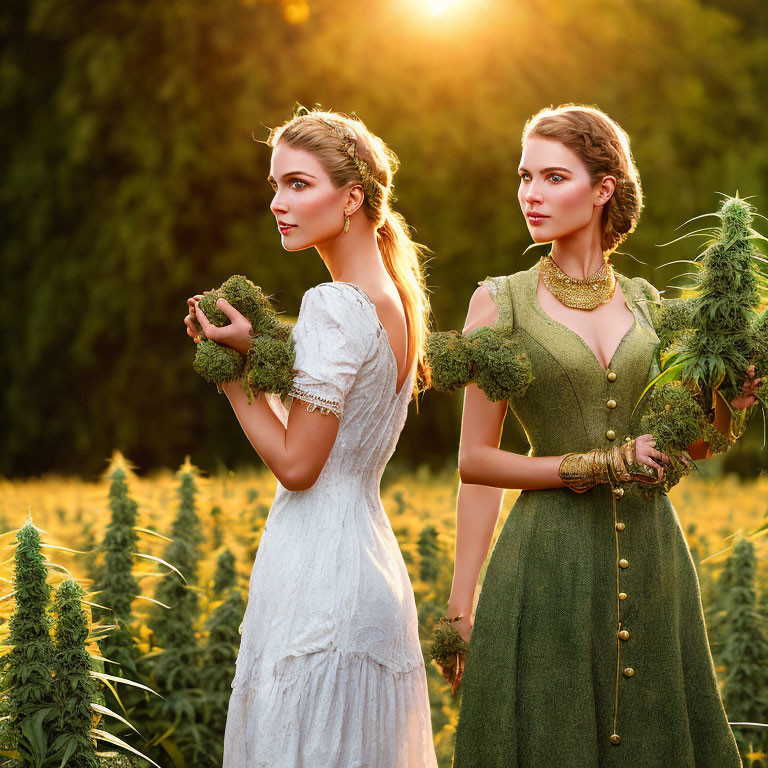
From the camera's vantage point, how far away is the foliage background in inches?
382

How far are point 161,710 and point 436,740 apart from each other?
46.2 inches

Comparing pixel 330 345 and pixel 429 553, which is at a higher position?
pixel 330 345

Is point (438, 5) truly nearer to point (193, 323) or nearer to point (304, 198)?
point (304, 198)

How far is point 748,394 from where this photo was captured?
254cm

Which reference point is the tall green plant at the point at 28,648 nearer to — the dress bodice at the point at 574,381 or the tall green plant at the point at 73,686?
the tall green plant at the point at 73,686

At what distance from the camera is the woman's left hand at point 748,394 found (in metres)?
2.51

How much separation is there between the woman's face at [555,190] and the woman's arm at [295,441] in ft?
2.61

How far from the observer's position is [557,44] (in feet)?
33.1

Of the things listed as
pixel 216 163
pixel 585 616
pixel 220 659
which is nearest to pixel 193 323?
pixel 585 616

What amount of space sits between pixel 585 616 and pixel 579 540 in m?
0.20

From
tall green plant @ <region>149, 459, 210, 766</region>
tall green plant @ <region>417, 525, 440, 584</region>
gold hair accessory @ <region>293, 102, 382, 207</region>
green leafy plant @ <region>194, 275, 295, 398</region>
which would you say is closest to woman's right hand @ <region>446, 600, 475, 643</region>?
green leafy plant @ <region>194, 275, 295, 398</region>

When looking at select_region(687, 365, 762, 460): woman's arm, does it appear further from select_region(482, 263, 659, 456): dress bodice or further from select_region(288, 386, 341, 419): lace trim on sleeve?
select_region(288, 386, 341, 419): lace trim on sleeve

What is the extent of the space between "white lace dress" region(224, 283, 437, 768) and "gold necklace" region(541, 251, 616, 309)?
1.75ft

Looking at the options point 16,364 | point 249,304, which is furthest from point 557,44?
point 249,304
